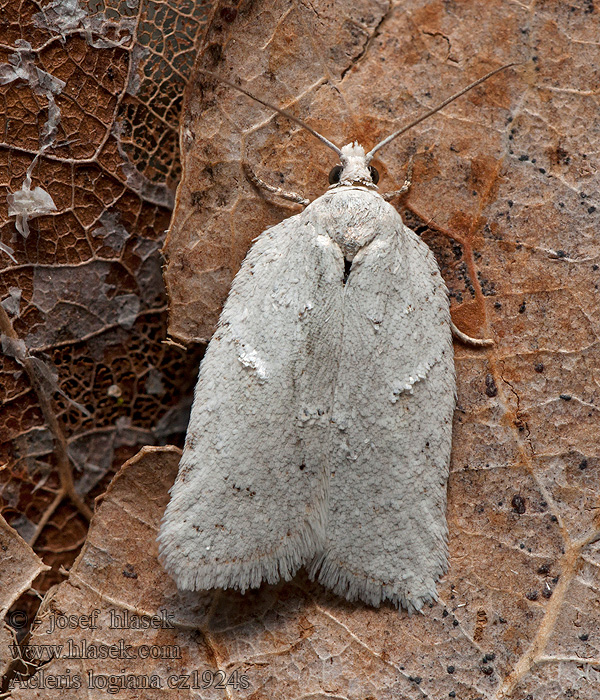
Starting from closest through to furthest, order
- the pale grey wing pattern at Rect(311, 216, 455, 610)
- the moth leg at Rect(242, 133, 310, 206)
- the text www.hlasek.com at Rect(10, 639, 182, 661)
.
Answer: the text www.hlasek.com at Rect(10, 639, 182, 661) → the pale grey wing pattern at Rect(311, 216, 455, 610) → the moth leg at Rect(242, 133, 310, 206)

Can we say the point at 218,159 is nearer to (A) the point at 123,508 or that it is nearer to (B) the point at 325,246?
(B) the point at 325,246

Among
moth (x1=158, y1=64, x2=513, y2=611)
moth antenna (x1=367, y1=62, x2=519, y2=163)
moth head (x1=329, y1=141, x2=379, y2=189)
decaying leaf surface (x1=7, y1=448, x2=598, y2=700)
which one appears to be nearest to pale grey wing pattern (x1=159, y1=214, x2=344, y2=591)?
moth (x1=158, y1=64, x2=513, y2=611)

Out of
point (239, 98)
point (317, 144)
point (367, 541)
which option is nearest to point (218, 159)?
point (239, 98)

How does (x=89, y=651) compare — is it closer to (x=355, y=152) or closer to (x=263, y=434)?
(x=263, y=434)

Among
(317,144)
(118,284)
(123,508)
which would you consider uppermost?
(317,144)

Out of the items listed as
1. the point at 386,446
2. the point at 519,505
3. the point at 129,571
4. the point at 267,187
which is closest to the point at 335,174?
the point at 267,187

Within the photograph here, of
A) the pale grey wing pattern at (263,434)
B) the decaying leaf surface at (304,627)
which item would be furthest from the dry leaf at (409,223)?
the pale grey wing pattern at (263,434)

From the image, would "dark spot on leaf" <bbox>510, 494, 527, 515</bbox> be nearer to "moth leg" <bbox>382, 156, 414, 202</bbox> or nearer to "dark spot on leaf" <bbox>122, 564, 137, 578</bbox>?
"moth leg" <bbox>382, 156, 414, 202</bbox>
